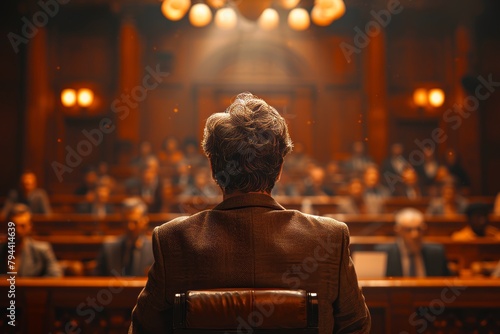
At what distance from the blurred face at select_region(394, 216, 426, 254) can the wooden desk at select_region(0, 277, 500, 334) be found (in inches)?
57.5

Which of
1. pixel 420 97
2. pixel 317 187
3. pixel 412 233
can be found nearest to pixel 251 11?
pixel 412 233

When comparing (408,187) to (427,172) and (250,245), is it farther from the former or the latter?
(250,245)

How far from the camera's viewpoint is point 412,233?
3.96 metres

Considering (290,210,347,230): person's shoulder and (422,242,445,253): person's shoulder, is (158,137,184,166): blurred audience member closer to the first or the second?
(422,242,445,253): person's shoulder

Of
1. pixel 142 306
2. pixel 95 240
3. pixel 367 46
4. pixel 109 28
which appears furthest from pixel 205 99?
pixel 142 306

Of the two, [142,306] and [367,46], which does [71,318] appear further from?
[367,46]

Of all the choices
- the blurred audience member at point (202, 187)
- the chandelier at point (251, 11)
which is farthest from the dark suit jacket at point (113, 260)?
the blurred audience member at point (202, 187)

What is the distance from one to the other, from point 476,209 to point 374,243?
1.27 metres

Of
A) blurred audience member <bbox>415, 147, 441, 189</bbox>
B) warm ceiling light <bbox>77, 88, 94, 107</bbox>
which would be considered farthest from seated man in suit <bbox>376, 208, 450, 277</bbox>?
warm ceiling light <bbox>77, 88, 94, 107</bbox>

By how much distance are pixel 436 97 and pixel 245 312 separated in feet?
33.3

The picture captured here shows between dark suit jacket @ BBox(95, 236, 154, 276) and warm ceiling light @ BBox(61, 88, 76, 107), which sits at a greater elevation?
warm ceiling light @ BBox(61, 88, 76, 107)

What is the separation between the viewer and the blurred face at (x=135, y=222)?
411 centimetres

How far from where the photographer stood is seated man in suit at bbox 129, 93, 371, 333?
1332 millimetres

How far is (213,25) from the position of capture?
11172 mm
